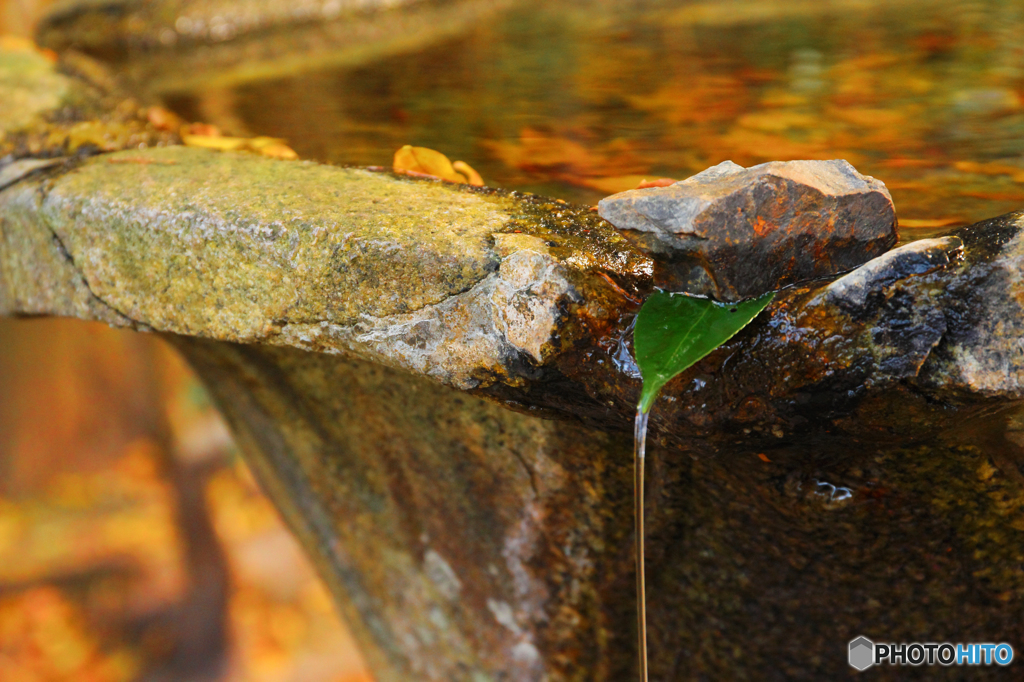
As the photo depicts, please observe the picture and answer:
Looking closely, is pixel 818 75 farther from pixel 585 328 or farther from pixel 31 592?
pixel 31 592

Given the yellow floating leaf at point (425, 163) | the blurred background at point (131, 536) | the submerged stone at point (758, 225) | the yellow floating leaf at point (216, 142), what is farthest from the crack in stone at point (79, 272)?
the blurred background at point (131, 536)

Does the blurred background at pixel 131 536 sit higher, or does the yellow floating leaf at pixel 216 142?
the yellow floating leaf at pixel 216 142

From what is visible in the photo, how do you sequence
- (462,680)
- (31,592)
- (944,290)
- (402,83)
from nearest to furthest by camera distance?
(944,290) → (462,680) → (402,83) → (31,592)

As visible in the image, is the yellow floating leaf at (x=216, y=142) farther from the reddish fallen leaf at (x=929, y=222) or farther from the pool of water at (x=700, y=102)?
the reddish fallen leaf at (x=929, y=222)

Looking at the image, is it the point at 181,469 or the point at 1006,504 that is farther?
the point at 181,469

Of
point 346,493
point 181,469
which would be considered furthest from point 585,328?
point 181,469

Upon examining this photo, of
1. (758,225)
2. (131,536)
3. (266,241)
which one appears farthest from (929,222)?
(131,536)

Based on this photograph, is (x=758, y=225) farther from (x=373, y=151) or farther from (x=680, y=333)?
(x=373, y=151)
